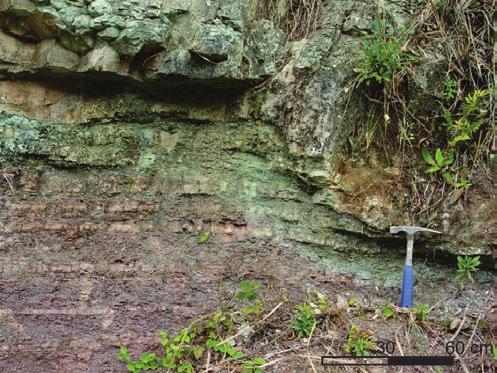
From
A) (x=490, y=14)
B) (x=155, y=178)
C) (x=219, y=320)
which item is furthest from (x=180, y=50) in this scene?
(x=490, y=14)

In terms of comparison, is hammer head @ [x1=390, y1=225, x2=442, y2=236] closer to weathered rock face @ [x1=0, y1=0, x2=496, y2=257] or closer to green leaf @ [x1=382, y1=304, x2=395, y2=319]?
weathered rock face @ [x1=0, y1=0, x2=496, y2=257]

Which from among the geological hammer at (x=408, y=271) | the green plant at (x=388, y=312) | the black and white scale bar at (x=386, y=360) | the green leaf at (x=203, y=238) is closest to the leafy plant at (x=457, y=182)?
the geological hammer at (x=408, y=271)

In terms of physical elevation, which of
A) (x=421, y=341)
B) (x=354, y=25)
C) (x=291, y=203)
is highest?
(x=354, y=25)

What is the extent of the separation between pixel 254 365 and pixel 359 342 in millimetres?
466

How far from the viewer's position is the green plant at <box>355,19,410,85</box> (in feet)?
8.36

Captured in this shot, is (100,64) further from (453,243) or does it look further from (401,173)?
(453,243)

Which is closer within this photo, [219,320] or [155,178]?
[219,320]

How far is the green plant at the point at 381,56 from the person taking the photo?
2.55 meters

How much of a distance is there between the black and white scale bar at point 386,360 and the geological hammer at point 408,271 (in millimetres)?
262

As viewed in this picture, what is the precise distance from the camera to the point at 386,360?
232cm

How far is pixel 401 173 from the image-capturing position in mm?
2645

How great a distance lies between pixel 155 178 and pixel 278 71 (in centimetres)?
79

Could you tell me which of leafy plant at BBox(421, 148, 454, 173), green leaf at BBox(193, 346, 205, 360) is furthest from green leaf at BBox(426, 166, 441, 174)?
green leaf at BBox(193, 346, 205, 360)

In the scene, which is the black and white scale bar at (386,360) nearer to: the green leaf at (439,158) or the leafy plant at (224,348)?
the leafy plant at (224,348)
